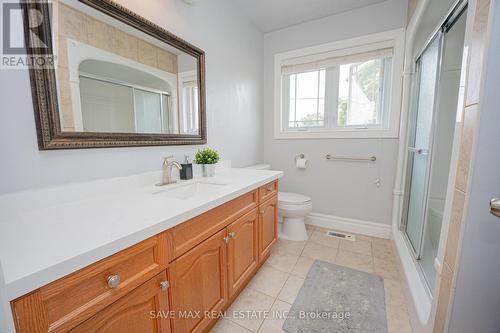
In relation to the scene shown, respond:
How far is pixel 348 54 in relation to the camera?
2.15 m

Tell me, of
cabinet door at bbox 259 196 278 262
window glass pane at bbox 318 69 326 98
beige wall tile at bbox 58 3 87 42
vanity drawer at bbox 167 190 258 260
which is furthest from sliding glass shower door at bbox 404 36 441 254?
beige wall tile at bbox 58 3 87 42

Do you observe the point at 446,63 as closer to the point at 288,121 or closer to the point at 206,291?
the point at 288,121

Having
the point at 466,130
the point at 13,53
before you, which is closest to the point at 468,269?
the point at 466,130

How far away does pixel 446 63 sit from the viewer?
1441 millimetres

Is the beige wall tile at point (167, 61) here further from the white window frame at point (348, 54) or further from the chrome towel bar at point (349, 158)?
the chrome towel bar at point (349, 158)

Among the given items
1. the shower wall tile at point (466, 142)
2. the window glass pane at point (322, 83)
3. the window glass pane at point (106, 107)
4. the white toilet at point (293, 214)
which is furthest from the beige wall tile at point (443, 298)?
the window glass pane at point (322, 83)

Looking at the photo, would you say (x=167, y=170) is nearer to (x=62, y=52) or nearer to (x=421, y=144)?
(x=62, y=52)

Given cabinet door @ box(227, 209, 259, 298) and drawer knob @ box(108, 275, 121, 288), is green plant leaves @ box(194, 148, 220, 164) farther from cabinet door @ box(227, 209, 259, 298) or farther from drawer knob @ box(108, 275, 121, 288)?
drawer knob @ box(108, 275, 121, 288)

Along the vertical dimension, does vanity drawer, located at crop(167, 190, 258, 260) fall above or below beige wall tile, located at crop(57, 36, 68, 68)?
below

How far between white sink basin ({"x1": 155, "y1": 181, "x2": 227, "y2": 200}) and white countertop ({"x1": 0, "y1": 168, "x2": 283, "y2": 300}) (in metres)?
0.06

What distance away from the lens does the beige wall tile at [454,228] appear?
27.9 inches

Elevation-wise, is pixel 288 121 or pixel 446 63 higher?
pixel 446 63

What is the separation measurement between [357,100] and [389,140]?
539mm

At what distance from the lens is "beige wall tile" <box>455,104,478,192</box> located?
26.2 inches
